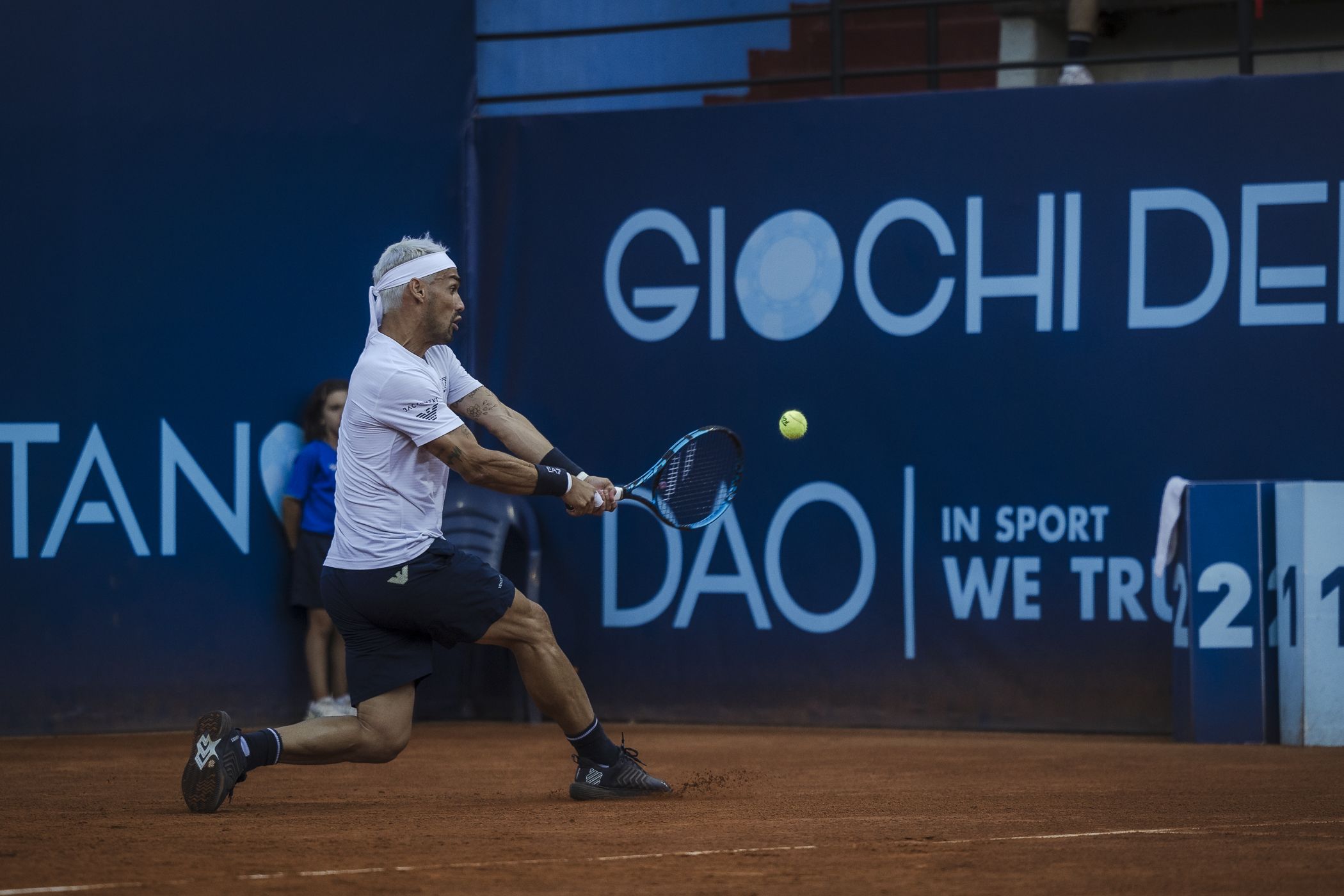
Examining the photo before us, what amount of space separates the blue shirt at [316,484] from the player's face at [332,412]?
0.08 metres

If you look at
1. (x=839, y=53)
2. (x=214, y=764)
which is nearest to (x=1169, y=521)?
(x=839, y=53)

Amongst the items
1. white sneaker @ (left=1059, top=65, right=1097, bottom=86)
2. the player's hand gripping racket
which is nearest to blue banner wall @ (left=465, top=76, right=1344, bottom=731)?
white sneaker @ (left=1059, top=65, right=1097, bottom=86)

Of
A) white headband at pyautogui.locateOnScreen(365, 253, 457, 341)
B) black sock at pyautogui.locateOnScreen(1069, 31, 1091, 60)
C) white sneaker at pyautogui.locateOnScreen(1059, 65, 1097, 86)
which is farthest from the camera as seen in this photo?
black sock at pyautogui.locateOnScreen(1069, 31, 1091, 60)

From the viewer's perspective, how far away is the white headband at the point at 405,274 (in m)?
5.15

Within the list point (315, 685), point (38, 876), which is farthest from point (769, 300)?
point (38, 876)

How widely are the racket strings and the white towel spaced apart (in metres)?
2.43

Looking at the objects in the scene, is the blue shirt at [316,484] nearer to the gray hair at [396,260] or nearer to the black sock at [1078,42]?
the gray hair at [396,260]

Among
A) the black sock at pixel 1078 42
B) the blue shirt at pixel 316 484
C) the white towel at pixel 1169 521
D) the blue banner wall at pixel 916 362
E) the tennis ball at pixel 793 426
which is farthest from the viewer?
the black sock at pixel 1078 42

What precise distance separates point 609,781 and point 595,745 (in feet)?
0.44

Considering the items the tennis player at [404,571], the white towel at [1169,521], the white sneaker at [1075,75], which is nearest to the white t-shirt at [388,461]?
the tennis player at [404,571]

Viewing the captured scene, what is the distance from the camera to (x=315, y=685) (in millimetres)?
7848

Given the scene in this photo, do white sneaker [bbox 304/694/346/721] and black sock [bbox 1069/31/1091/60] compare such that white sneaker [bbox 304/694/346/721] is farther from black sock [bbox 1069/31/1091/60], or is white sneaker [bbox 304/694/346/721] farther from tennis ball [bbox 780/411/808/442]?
black sock [bbox 1069/31/1091/60]

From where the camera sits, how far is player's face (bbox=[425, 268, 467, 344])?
5164 mm

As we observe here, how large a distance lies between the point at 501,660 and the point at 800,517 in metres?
1.77
